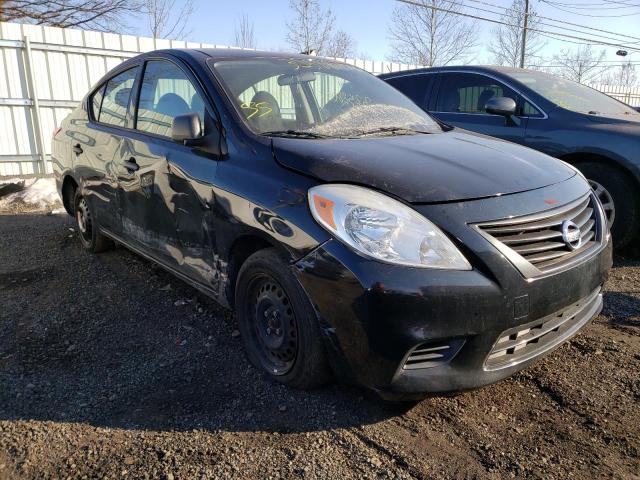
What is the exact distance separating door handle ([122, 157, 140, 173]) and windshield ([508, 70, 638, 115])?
3.87 metres

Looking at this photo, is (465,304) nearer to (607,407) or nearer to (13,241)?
(607,407)

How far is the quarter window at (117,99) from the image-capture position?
3.89 metres

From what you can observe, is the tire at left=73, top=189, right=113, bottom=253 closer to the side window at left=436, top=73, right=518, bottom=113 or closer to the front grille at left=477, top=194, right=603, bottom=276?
the front grille at left=477, top=194, right=603, bottom=276

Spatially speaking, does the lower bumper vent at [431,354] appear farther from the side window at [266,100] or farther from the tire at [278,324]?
the side window at [266,100]

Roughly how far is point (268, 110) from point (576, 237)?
1.78 metres

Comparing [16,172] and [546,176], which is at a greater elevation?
[546,176]

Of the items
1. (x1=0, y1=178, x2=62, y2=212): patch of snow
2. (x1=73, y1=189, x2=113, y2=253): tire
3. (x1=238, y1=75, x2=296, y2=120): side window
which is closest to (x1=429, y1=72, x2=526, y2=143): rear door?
(x1=238, y1=75, x2=296, y2=120): side window

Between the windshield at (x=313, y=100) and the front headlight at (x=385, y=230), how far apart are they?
772 millimetres

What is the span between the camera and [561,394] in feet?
8.23

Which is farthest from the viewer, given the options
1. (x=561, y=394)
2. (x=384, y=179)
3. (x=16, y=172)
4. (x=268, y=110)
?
(x=16, y=172)

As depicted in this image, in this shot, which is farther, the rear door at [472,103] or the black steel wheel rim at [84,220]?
the rear door at [472,103]

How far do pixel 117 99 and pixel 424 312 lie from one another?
326 cm

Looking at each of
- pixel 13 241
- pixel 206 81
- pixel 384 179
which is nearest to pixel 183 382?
pixel 384 179

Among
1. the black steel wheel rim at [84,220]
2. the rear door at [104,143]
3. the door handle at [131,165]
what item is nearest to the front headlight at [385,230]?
the door handle at [131,165]
